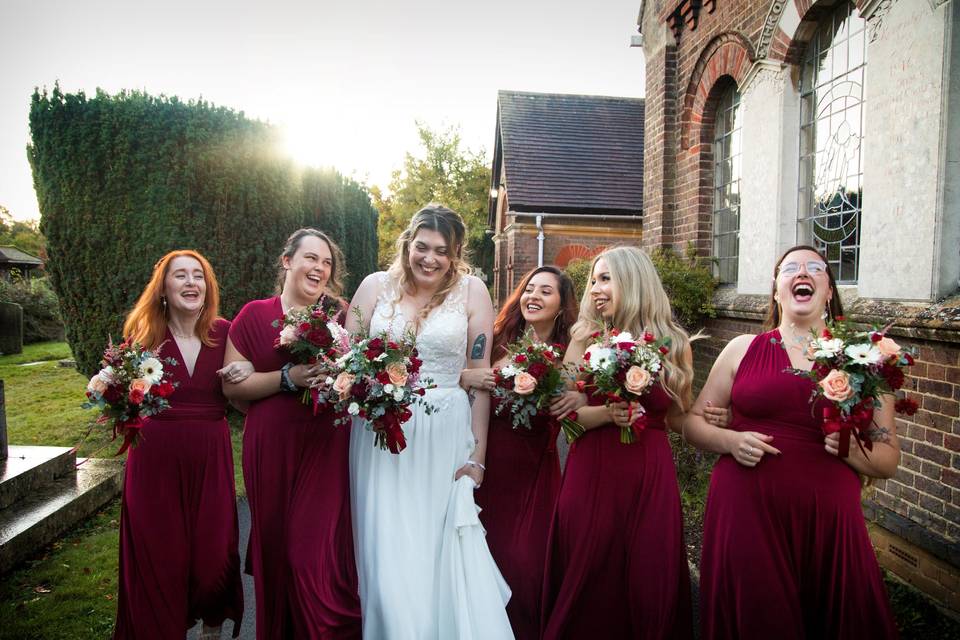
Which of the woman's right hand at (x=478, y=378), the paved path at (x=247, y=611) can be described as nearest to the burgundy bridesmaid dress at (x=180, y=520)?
the paved path at (x=247, y=611)

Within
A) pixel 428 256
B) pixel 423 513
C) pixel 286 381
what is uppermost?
pixel 428 256

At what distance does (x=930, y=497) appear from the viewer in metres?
4.40

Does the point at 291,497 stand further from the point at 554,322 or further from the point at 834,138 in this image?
the point at 834,138

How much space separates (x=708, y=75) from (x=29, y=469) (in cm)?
859

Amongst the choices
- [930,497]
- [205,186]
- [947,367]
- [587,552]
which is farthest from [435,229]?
[205,186]

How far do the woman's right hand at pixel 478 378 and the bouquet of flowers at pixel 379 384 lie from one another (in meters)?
0.63

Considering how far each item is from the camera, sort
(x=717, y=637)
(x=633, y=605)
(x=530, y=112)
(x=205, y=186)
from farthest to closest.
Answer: (x=530, y=112) < (x=205, y=186) < (x=633, y=605) < (x=717, y=637)

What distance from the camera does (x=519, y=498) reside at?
4.00m

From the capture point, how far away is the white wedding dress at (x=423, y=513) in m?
3.35

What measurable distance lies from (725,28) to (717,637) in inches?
276

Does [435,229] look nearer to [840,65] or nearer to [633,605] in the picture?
[633,605]

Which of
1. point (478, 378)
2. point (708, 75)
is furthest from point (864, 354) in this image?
point (708, 75)

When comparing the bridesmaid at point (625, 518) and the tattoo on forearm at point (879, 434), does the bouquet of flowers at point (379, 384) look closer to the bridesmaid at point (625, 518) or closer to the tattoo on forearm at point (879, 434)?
the bridesmaid at point (625, 518)

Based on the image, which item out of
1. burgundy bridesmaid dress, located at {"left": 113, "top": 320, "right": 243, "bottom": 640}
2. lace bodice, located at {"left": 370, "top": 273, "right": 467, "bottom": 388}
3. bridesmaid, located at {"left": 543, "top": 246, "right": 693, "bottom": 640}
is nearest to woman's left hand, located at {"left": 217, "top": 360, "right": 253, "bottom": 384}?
burgundy bridesmaid dress, located at {"left": 113, "top": 320, "right": 243, "bottom": 640}
